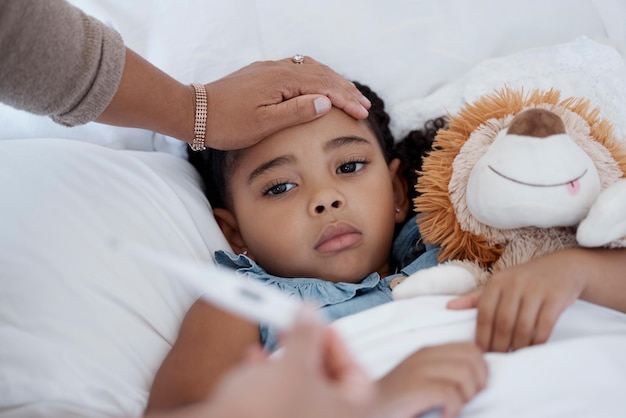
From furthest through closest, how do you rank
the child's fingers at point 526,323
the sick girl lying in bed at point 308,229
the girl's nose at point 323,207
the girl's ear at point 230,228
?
the girl's ear at point 230,228 < the girl's nose at point 323,207 < the sick girl lying in bed at point 308,229 < the child's fingers at point 526,323

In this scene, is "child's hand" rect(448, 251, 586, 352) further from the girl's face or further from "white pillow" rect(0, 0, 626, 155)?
"white pillow" rect(0, 0, 626, 155)

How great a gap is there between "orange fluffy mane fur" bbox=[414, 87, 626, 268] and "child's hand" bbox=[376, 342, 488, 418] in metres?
0.28

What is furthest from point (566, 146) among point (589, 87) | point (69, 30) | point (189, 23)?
point (189, 23)

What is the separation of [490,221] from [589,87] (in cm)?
54

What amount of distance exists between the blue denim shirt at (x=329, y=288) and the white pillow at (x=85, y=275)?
0.09 meters

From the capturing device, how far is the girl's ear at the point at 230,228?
128cm

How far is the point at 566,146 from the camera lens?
88 cm

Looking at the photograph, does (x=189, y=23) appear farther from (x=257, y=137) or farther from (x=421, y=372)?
(x=421, y=372)

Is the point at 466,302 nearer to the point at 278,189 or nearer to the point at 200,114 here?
the point at 278,189

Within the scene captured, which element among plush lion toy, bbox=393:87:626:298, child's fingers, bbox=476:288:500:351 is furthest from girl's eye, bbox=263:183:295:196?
child's fingers, bbox=476:288:500:351

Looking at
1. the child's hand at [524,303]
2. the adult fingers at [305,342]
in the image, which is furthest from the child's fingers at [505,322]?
the adult fingers at [305,342]

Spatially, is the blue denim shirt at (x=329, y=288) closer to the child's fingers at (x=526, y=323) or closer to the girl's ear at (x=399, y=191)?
the girl's ear at (x=399, y=191)

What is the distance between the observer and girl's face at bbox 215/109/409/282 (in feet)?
3.64

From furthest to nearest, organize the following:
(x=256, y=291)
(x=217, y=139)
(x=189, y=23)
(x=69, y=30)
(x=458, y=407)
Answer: (x=189, y=23)
(x=217, y=139)
(x=69, y=30)
(x=458, y=407)
(x=256, y=291)
